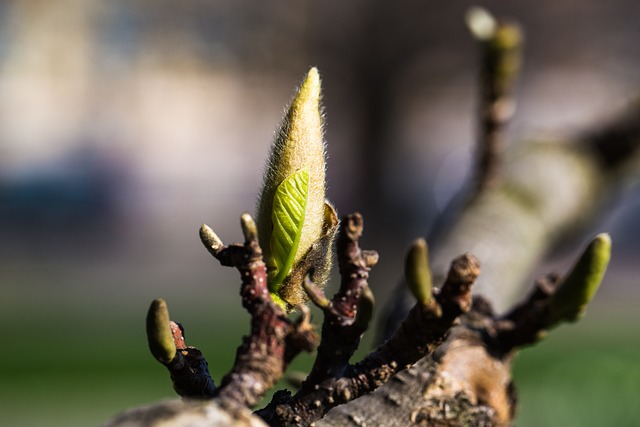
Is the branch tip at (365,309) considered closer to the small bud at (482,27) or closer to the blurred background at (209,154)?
the blurred background at (209,154)

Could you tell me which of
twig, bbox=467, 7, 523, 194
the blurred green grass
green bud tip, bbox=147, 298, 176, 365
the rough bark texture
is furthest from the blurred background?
twig, bbox=467, 7, 523, 194

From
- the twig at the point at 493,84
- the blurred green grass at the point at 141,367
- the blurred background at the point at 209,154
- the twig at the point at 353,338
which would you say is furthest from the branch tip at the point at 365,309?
the blurred green grass at the point at 141,367

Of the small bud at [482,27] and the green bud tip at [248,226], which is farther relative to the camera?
the small bud at [482,27]

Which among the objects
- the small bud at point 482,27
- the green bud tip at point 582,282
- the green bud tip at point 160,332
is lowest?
the green bud tip at point 582,282

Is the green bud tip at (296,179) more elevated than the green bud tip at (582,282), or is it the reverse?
the green bud tip at (296,179)

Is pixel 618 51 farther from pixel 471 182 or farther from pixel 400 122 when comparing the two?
pixel 471 182

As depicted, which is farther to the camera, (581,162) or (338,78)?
(338,78)

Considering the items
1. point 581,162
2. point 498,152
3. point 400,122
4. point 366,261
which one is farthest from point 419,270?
point 400,122

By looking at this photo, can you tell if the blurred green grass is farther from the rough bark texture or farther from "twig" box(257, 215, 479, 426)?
"twig" box(257, 215, 479, 426)
